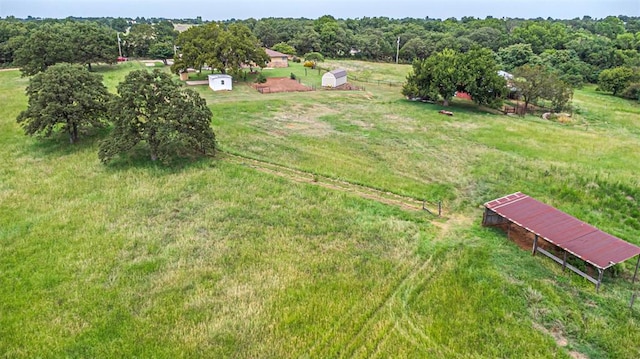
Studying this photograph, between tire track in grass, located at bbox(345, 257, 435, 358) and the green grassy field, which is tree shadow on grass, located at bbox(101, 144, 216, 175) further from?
tire track in grass, located at bbox(345, 257, 435, 358)

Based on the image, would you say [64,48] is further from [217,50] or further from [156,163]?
[156,163]

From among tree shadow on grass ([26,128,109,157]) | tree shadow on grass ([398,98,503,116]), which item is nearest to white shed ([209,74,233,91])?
tree shadow on grass ([26,128,109,157])

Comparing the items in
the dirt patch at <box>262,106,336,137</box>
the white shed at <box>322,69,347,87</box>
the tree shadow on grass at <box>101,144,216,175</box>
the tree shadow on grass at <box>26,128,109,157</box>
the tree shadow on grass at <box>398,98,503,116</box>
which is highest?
the white shed at <box>322,69,347,87</box>

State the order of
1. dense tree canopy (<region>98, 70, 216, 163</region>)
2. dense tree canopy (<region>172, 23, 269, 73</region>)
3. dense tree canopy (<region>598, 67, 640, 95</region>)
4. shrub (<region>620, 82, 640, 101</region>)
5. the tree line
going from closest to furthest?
1. dense tree canopy (<region>98, 70, 216, 163</region>)
2. dense tree canopy (<region>172, 23, 269, 73</region>)
3. the tree line
4. shrub (<region>620, 82, 640, 101</region>)
5. dense tree canopy (<region>598, 67, 640, 95</region>)

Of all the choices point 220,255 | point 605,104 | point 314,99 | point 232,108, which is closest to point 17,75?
point 232,108

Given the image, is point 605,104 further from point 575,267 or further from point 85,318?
point 85,318

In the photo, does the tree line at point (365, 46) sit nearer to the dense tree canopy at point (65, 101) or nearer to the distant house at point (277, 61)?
the distant house at point (277, 61)

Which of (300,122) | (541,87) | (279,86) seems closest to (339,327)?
(300,122)
